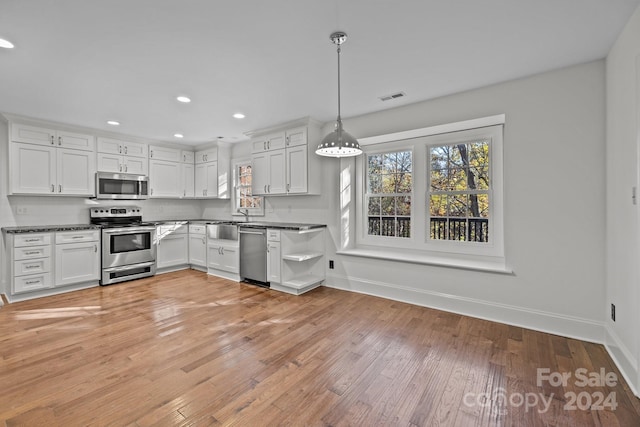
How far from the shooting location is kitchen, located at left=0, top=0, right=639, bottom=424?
229cm

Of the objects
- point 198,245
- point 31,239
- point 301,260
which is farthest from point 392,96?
point 31,239

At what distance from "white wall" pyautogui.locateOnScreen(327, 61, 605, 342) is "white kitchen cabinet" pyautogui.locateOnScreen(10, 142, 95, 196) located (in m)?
5.39

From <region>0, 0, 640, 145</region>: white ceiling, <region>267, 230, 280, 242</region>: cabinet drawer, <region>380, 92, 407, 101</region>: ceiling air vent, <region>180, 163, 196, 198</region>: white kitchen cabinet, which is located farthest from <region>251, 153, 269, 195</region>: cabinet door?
<region>380, 92, 407, 101</region>: ceiling air vent

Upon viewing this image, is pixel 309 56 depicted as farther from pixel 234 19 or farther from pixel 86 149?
pixel 86 149

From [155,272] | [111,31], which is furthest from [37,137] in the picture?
[111,31]

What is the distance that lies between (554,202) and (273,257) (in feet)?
11.0

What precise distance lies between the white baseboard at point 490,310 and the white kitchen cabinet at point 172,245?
3.28m

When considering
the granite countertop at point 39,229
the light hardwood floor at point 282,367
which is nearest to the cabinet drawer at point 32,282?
the light hardwood floor at point 282,367

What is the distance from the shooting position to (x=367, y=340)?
106 inches

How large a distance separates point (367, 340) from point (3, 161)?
17.8ft

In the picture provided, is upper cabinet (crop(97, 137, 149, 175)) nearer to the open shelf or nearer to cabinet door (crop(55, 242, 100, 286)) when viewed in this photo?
cabinet door (crop(55, 242, 100, 286))

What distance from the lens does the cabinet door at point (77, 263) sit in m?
4.11

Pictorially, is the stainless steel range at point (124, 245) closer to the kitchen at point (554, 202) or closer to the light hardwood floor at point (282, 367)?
the light hardwood floor at point (282, 367)

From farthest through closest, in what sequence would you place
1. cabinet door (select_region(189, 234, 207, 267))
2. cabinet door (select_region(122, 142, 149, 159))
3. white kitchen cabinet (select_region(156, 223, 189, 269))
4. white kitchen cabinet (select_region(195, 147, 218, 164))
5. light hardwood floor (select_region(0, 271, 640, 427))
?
1. white kitchen cabinet (select_region(195, 147, 218, 164))
2. cabinet door (select_region(189, 234, 207, 267))
3. white kitchen cabinet (select_region(156, 223, 189, 269))
4. cabinet door (select_region(122, 142, 149, 159))
5. light hardwood floor (select_region(0, 271, 640, 427))
